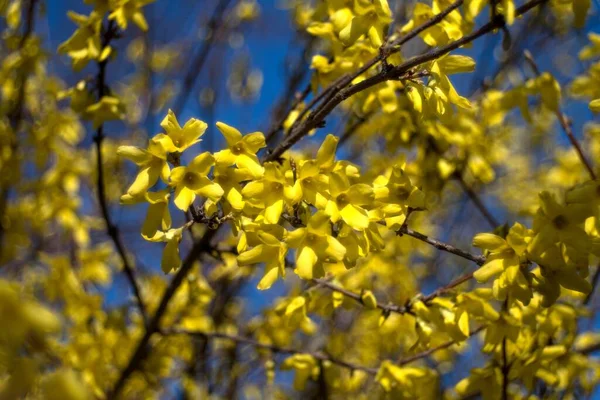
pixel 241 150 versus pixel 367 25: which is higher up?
pixel 367 25

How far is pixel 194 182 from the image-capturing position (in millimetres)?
1466

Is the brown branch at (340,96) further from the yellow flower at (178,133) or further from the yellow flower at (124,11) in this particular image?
the yellow flower at (124,11)

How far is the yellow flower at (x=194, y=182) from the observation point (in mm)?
1432

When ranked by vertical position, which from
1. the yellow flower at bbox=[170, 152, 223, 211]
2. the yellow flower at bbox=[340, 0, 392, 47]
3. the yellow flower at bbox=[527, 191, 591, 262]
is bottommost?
the yellow flower at bbox=[527, 191, 591, 262]

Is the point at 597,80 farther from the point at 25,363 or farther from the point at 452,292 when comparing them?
the point at 25,363

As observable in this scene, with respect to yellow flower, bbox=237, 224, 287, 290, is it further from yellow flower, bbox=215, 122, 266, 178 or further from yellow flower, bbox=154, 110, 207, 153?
yellow flower, bbox=154, 110, 207, 153

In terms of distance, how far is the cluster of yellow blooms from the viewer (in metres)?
1.46

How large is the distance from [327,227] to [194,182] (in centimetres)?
38

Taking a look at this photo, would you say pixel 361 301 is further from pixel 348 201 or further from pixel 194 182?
pixel 194 182

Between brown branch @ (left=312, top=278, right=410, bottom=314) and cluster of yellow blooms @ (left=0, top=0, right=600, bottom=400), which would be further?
brown branch @ (left=312, top=278, right=410, bottom=314)

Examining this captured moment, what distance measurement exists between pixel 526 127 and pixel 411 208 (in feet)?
16.6

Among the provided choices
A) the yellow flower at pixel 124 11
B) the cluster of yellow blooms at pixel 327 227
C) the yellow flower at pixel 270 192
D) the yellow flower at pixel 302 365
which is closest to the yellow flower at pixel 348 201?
the cluster of yellow blooms at pixel 327 227

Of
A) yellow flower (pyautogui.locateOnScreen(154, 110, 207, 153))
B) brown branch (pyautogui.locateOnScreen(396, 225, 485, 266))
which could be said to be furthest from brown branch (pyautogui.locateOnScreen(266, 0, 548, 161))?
brown branch (pyautogui.locateOnScreen(396, 225, 485, 266))

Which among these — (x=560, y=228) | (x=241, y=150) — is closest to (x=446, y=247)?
(x=560, y=228)
